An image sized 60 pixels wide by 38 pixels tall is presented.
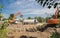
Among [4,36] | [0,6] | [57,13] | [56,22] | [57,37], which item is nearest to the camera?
[0,6]

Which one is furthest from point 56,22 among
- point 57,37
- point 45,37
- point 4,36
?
point 4,36

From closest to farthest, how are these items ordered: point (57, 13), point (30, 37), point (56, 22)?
point (30, 37)
point (56, 22)
point (57, 13)

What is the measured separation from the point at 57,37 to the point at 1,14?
245 centimetres

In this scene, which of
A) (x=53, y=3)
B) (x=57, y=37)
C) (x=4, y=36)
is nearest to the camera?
(x=53, y=3)

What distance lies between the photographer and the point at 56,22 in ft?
38.9

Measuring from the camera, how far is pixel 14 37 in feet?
32.7

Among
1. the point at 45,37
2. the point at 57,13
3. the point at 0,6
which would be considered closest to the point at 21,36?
the point at 45,37

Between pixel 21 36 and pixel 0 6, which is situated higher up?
pixel 0 6

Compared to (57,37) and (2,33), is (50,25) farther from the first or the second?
(2,33)

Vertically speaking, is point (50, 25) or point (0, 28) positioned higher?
point (0, 28)

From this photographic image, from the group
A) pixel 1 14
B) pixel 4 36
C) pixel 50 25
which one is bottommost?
pixel 50 25

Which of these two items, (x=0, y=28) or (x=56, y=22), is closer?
(x=0, y=28)

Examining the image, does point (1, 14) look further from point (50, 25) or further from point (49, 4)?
point (50, 25)

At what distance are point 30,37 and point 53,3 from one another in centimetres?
411
